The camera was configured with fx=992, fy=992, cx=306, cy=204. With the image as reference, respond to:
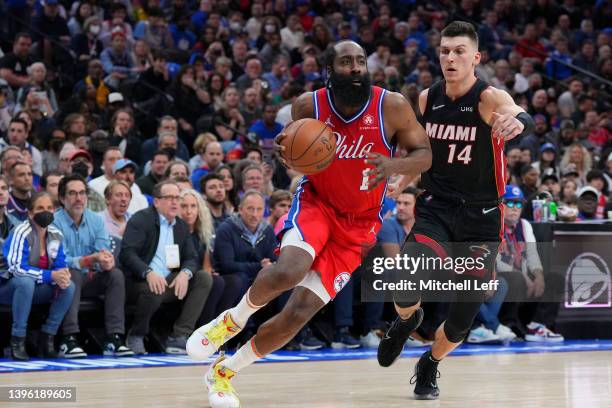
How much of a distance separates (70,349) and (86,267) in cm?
72

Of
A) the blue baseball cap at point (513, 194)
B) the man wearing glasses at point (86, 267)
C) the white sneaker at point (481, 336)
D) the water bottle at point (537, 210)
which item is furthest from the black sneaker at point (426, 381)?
the water bottle at point (537, 210)

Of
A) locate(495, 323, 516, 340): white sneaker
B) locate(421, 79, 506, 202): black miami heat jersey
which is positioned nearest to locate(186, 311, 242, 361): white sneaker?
→ locate(421, 79, 506, 202): black miami heat jersey

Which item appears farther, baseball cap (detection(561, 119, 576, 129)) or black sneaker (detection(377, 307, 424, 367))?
baseball cap (detection(561, 119, 576, 129))

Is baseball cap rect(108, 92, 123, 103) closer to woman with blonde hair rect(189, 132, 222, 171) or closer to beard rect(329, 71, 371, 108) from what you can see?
woman with blonde hair rect(189, 132, 222, 171)

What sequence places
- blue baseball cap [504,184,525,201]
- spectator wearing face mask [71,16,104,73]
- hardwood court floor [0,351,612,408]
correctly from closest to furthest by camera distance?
1. hardwood court floor [0,351,612,408]
2. blue baseball cap [504,184,525,201]
3. spectator wearing face mask [71,16,104,73]

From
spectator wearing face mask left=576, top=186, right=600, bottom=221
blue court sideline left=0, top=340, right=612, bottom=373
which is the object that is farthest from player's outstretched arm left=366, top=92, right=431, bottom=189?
spectator wearing face mask left=576, top=186, right=600, bottom=221

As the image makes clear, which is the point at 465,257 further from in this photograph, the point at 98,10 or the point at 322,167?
the point at 98,10

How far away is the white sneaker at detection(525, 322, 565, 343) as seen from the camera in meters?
10.0

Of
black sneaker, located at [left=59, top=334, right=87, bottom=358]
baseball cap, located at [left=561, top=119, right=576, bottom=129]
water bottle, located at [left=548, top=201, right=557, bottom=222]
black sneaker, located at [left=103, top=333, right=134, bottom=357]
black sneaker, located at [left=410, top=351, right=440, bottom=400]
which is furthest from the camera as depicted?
baseball cap, located at [left=561, top=119, right=576, bottom=129]

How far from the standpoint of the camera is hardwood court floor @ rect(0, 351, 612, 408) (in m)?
5.56

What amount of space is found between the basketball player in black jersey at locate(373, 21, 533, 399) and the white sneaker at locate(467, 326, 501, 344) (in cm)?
370

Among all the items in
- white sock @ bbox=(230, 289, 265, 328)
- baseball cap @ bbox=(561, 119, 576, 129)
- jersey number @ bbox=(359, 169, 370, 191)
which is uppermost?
jersey number @ bbox=(359, 169, 370, 191)

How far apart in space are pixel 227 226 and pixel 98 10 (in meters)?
6.74

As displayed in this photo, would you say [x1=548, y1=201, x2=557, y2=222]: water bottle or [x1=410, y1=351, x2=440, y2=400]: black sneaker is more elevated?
[x1=410, y1=351, x2=440, y2=400]: black sneaker
